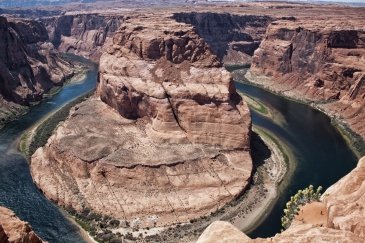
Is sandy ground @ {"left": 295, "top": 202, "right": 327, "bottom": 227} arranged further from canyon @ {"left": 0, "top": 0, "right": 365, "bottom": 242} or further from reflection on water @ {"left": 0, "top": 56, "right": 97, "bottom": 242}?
reflection on water @ {"left": 0, "top": 56, "right": 97, "bottom": 242}

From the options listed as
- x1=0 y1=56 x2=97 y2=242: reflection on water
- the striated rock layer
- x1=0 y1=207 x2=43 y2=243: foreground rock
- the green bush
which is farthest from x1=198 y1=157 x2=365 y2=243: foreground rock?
x1=0 y1=56 x2=97 y2=242: reflection on water

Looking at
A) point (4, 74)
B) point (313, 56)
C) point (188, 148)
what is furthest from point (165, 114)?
point (313, 56)

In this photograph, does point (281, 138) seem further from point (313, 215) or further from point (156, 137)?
point (313, 215)

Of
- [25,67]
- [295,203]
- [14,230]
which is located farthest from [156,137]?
[25,67]

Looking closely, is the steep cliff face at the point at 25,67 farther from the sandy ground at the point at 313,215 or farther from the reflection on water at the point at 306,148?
the sandy ground at the point at 313,215

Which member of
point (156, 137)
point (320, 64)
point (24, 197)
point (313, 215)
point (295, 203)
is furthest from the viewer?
point (320, 64)

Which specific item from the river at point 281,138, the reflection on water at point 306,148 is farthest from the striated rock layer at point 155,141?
the reflection on water at point 306,148

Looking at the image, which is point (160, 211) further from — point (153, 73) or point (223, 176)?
point (153, 73)
